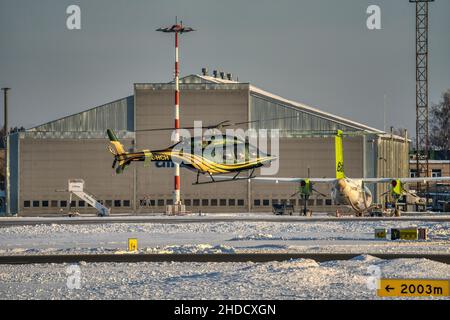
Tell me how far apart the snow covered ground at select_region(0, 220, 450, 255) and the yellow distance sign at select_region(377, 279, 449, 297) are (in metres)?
14.7

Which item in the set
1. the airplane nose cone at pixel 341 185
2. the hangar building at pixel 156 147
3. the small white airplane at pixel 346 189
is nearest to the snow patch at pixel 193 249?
the airplane nose cone at pixel 341 185

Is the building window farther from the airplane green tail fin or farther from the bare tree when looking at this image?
the airplane green tail fin

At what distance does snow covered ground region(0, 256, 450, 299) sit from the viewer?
31.6 m

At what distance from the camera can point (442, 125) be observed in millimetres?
177875

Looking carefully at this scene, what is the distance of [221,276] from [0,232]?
37442 mm

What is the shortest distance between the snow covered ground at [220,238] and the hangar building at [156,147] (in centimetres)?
2805

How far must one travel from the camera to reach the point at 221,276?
36.2 metres

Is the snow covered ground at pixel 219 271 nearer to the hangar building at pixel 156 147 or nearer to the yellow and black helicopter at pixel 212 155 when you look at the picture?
the yellow and black helicopter at pixel 212 155

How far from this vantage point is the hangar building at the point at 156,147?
359ft

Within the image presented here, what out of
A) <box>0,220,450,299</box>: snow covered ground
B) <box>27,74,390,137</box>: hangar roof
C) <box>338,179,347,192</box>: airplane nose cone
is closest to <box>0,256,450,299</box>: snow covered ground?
<box>0,220,450,299</box>: snow covered ground

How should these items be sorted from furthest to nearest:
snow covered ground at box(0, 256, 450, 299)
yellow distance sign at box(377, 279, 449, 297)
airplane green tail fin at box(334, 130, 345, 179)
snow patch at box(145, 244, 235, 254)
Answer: airplane green tail fin at box(334, 130, 345, 179), snow patch at box(145, 244, 235, 254), snow covered ground at box(0, 256, 450, 299), yellow distance sign at box(377, 279, 449, 297)

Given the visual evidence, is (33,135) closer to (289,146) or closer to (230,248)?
(289,146)

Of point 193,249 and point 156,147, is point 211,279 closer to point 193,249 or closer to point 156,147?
point 193,249
